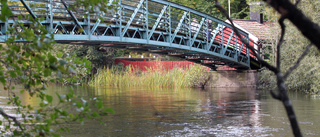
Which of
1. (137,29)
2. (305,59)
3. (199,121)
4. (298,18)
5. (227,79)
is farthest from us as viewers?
(227,79)

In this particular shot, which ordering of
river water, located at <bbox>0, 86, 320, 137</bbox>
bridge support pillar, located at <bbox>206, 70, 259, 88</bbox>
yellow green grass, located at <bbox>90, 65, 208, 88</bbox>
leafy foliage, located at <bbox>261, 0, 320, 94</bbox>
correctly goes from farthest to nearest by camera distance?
bridge support pillar, located at <bbox>206, 70, 259, 88</bbox> < yellow green grass, located at <bbox>90, 65, 208, 88</bbox> < leafy foliage, located at <bbox>261, 0, 320, 94</bbox> < river water, located at <bbox>0, 86, 320, 137</bbox>

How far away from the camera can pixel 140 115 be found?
13.1 meters

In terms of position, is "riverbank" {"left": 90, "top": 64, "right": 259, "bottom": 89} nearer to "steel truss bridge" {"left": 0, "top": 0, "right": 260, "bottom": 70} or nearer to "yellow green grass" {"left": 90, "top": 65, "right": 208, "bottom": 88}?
"yellow green grass" {"left": 90, "top": 65, "right": 208, "bottom": 88}

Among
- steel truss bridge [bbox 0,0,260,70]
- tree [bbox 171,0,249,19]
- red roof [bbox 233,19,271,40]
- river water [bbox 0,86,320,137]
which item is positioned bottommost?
river water [bbox 0,86,320,137]

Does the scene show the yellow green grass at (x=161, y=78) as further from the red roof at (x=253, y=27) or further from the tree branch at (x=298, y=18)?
the tree branch at (x=298, y=18)

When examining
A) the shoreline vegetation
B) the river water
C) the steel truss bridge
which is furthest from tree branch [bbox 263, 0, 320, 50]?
the shoreline vegetation

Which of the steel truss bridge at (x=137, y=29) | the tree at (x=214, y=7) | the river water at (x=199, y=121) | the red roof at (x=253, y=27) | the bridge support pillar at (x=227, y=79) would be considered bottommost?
the river water at (x=199, y=121)

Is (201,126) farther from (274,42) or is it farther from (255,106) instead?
(274,42)

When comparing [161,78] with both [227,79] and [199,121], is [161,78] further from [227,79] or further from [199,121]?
[199,121]

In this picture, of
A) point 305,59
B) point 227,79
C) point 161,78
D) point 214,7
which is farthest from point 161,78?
point 214,7

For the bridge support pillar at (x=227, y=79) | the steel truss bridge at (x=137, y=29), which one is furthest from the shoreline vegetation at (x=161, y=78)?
the steel truss bridge at (x=137, y=29)

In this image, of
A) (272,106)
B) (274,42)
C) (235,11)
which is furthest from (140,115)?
(235,11)

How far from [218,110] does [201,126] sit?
4.01 metres

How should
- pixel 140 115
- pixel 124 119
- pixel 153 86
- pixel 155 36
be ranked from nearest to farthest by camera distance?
pixel 124 119 → pixel 140 115 → pixel 155 36 → pixel 153 86
